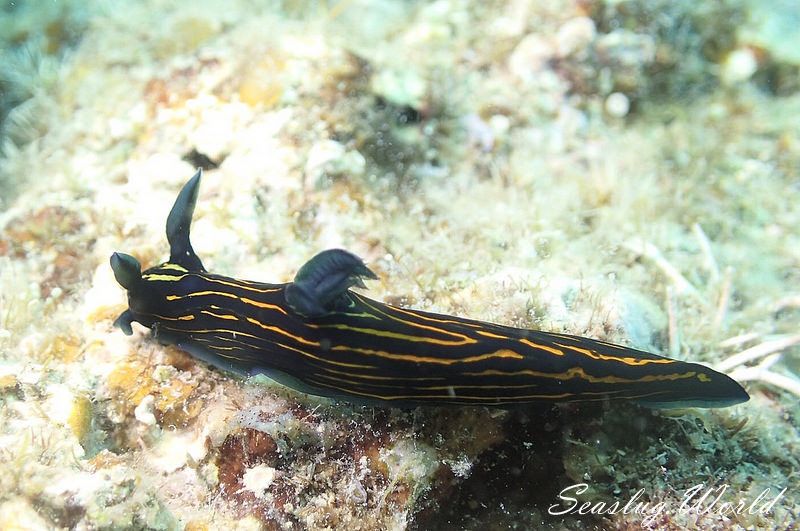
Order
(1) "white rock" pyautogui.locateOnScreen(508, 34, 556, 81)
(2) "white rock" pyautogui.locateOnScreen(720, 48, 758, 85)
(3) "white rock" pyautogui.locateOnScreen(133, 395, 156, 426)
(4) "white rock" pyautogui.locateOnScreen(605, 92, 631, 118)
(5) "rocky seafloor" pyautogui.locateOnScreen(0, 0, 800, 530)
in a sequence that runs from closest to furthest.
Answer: (5) "rocky seafloor" pyautogui.locateOnScreen(0, 0, 800, 530) → (3) "white rock" pyautogui.locateOnScreen(133, 395, 156, 426) → (1) "white rock" pyautogui.locateOnScreen(508, 34, 556, 81) → (4) "white rock" pyautogui.locateOnScreen(605, 92, 631, 118) → (2) "white rock" pyautogui.locateOnScreen(720, 48, 758, 85)

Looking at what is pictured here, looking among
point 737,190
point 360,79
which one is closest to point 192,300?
point 360,79

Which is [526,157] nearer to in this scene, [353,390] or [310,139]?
[310,139]

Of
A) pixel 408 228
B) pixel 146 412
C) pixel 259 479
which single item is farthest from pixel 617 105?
pixel 146 412

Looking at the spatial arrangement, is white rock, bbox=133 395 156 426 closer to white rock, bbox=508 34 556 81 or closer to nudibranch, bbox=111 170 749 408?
nudibranch, bbox=111 170 749 408

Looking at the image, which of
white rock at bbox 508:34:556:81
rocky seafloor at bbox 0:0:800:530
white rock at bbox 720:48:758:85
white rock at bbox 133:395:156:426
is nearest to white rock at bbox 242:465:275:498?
rocky seafloor at bbox 0:0:800:530

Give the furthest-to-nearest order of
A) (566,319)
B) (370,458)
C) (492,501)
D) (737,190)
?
(737,190) → (566,319) → (492,501) → (370,458)

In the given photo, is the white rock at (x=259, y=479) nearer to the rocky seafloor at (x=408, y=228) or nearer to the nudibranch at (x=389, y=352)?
the rocky seafloor at (x=408, y=228)
